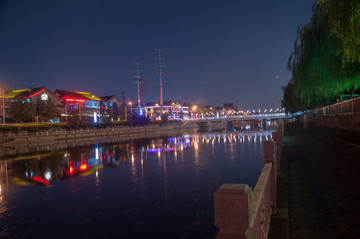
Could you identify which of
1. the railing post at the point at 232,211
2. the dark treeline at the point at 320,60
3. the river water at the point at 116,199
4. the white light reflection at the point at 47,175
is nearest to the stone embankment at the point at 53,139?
the white light reflection at the point at 47,175

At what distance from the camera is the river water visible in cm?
707

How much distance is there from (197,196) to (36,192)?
23.6ft

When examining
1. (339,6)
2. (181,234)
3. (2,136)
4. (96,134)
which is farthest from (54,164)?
(96,134)

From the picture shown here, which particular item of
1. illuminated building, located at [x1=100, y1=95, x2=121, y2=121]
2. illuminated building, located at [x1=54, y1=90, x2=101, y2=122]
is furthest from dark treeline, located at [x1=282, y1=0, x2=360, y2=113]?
illuminated building, located at [x1=100, y1=95, x2=121, y2=121]

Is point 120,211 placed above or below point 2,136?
below

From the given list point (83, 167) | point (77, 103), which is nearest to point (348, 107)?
point (83, 167)

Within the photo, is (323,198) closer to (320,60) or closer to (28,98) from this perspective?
(320,60)

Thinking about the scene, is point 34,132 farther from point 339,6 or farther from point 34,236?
point 339,6

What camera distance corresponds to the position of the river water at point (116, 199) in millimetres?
7070

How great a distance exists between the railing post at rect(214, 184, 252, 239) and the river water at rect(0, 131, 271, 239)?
183 inches

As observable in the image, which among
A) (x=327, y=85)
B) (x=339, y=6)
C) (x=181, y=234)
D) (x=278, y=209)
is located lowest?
(x=181, y=234)

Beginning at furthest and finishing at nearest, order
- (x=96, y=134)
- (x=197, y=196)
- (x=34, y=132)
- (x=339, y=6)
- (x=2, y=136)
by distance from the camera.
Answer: (x=96, y=134) < (x=34, y=132) < (x=2, y=136) < (x=197, y=196) < (x=339, y=6)

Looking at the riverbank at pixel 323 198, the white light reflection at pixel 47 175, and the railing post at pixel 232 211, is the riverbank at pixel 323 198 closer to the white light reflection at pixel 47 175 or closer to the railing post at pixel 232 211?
the railing post at pixel 232 211

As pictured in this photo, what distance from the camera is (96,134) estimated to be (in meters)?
49.1
